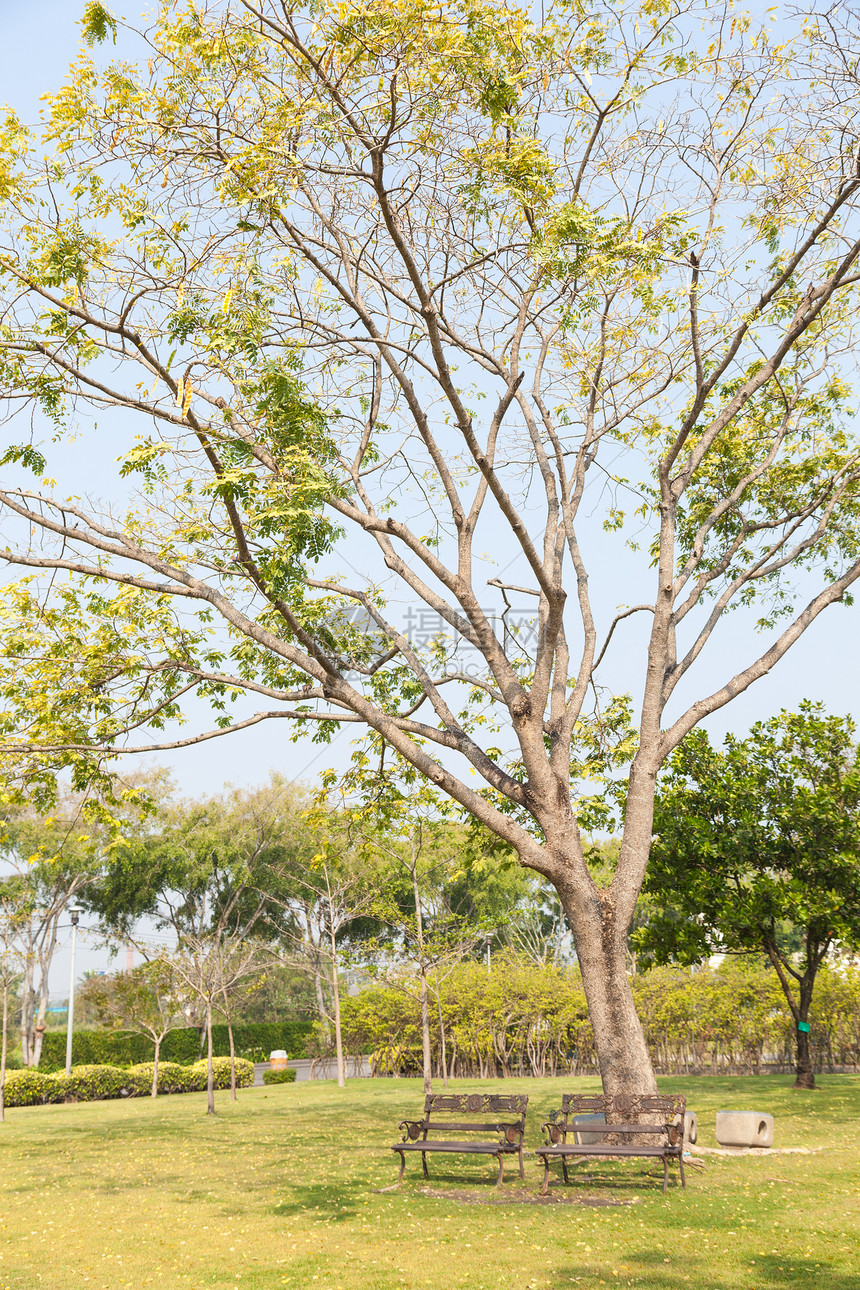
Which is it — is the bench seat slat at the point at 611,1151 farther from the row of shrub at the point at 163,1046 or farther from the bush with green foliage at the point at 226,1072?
the row of shrub at the point at 163,1046

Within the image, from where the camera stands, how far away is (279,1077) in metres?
28.4

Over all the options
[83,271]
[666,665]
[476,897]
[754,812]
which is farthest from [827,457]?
[476,897]

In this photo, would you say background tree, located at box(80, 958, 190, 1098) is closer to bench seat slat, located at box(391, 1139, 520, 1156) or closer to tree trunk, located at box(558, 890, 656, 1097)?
bench seat slat, located at box(391, 1139, 520, 1156)

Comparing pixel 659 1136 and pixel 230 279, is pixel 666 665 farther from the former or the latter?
pixel 230 279

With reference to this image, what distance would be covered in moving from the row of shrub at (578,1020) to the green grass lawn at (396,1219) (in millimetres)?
8367

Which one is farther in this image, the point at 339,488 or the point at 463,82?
the point at 339,488

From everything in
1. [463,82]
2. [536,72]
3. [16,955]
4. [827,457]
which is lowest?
[16,955]

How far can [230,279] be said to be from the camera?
9.06 metres

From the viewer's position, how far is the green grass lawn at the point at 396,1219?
5484 millimetres

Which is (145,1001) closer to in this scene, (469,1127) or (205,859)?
(205,859)

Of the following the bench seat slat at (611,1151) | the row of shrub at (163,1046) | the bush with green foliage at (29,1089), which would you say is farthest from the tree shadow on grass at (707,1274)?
the row of shrub at (163,1046)

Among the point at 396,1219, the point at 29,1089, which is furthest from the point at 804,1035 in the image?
the point at 29,1089

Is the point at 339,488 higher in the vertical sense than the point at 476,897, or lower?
higher

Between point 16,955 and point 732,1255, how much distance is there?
2302 cm
